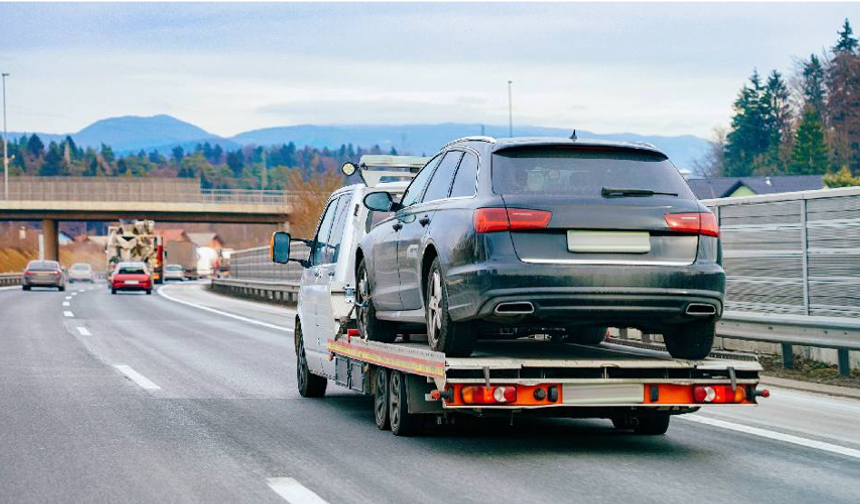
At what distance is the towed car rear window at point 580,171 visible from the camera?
8.72 meters

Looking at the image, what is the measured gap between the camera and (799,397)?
40.3 ft

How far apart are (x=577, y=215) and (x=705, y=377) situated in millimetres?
1280

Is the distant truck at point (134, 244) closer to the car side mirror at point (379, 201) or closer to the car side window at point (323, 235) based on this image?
the car side window at point (323, 235)

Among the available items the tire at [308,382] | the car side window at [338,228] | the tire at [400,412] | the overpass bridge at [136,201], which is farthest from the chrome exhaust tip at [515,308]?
the overpass bridge at [136,201]

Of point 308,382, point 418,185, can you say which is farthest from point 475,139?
point 308,382

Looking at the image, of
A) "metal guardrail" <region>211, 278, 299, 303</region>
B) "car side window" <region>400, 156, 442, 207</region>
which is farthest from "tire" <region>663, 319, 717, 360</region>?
"metal guardrail" <region>211, 278, 299, 303</region>

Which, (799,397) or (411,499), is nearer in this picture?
(411,499)

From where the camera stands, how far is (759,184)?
333ft

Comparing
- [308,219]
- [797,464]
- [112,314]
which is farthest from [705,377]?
[308,219]

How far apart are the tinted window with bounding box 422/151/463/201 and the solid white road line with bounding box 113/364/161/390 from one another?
483cm

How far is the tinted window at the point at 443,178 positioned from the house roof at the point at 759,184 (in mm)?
81290

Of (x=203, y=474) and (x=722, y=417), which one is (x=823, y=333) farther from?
(x=203, y=474)

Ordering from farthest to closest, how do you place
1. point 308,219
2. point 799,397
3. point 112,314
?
point 308,219
point 112,314
point 799,397

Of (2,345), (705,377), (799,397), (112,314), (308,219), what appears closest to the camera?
(705,377)
